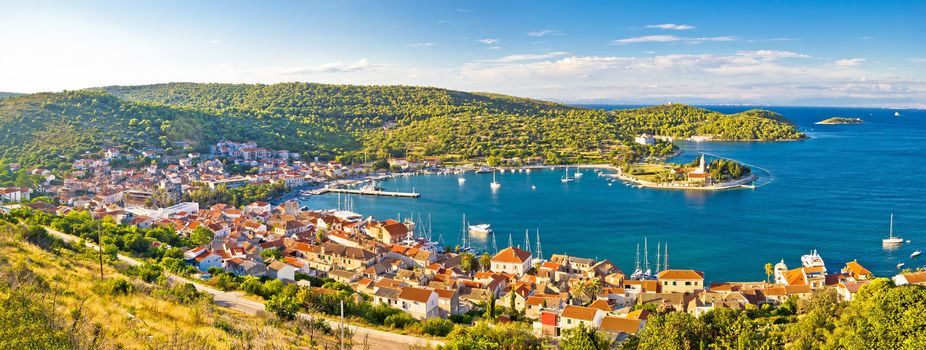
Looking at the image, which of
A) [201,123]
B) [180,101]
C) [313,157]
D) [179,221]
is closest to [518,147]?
[313,157]

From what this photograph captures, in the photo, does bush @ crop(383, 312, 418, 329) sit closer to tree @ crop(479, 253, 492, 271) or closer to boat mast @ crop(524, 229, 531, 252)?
tree @ crop(479, 253, 492, 271)

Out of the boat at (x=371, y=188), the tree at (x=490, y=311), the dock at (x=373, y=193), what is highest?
the tree at (x=490, y=311)

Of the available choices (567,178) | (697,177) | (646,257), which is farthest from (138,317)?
(697,177)

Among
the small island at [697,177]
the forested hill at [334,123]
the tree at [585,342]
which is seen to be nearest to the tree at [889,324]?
the tree at [585,342]

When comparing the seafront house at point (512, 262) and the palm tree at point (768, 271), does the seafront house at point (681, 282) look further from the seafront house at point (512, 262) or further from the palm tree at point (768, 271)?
→ the seafront house at point (512, 262)

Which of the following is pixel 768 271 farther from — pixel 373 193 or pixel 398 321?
pixel 373 193

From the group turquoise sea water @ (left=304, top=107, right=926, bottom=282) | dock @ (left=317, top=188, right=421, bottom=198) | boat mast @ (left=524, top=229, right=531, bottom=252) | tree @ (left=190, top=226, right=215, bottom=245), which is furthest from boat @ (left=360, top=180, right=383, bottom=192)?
tree @ (left=190, top=226, right=215, bottom=245)
